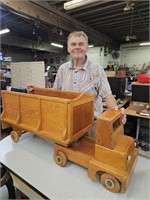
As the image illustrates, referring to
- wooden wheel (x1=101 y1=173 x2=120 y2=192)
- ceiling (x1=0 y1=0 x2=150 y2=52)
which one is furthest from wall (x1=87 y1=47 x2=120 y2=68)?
wooden wheel (x1=101 y1=173 x2=120 y2=192)

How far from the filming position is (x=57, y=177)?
79 centimetres

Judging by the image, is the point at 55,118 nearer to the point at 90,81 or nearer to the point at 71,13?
the point at 90,81

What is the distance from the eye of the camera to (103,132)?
0.70 meters

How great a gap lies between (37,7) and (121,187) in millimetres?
3691

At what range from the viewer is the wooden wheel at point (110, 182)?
656mm

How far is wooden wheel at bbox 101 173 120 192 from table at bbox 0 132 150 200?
2 cm

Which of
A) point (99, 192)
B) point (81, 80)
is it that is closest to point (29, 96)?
point (81, 80)

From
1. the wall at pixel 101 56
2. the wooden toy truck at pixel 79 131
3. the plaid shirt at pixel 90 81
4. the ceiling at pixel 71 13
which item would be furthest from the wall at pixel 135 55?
the wooden toy truck at pixel 79 131

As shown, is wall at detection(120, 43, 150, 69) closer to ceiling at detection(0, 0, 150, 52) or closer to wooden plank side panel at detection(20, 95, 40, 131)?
ceiling at detection(0, 0, 150, 52)

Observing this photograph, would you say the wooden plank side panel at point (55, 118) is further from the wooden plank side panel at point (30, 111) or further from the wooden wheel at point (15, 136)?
the wooden wheel at point (15, 136)

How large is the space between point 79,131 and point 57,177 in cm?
27

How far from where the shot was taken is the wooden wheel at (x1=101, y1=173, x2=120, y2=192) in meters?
0.66

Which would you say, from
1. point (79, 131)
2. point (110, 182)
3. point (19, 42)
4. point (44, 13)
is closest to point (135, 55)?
point (44, 13)

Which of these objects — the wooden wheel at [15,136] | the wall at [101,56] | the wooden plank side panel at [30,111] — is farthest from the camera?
the wall at [101,56]
